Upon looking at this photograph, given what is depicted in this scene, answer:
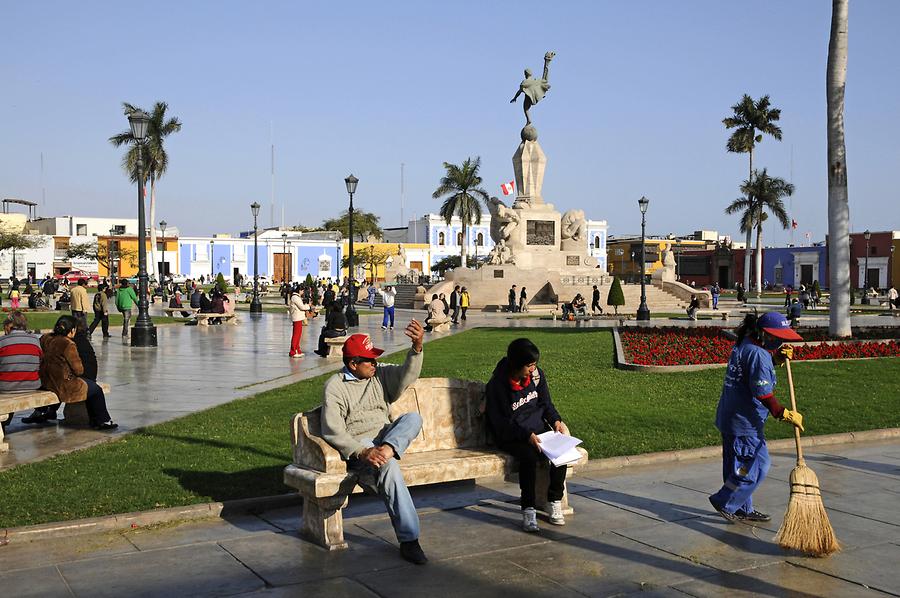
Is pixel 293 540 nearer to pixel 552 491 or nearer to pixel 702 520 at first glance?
pixel 552 491

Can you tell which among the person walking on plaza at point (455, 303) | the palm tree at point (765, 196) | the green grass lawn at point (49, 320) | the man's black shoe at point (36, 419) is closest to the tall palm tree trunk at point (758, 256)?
the palm tree at point (765, 196)

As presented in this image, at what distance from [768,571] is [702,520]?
1080mm

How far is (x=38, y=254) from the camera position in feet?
263

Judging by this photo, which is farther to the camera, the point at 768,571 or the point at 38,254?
the point at 38,254

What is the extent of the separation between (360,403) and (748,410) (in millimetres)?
2571

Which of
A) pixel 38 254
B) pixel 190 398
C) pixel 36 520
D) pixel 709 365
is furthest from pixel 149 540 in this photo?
pixel 38 254

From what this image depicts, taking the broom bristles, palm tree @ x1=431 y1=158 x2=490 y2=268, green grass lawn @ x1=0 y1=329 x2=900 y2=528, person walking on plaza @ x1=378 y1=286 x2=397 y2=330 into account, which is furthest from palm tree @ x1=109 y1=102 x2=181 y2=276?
the broom bristles

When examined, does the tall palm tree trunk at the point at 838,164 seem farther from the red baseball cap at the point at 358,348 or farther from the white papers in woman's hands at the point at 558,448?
the red baseball cap at the point at 358,348

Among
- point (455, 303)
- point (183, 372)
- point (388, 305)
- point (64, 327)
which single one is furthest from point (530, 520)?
point (455, 303)

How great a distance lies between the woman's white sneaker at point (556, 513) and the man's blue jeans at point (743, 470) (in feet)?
3.57

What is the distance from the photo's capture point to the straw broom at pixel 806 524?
205 inches

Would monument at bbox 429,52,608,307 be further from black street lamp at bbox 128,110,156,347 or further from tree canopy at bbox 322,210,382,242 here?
tree canopy at bbox 322,210,382,242

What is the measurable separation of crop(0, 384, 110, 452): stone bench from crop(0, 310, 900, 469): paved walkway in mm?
179

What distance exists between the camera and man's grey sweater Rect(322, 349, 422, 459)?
17.9 feet
